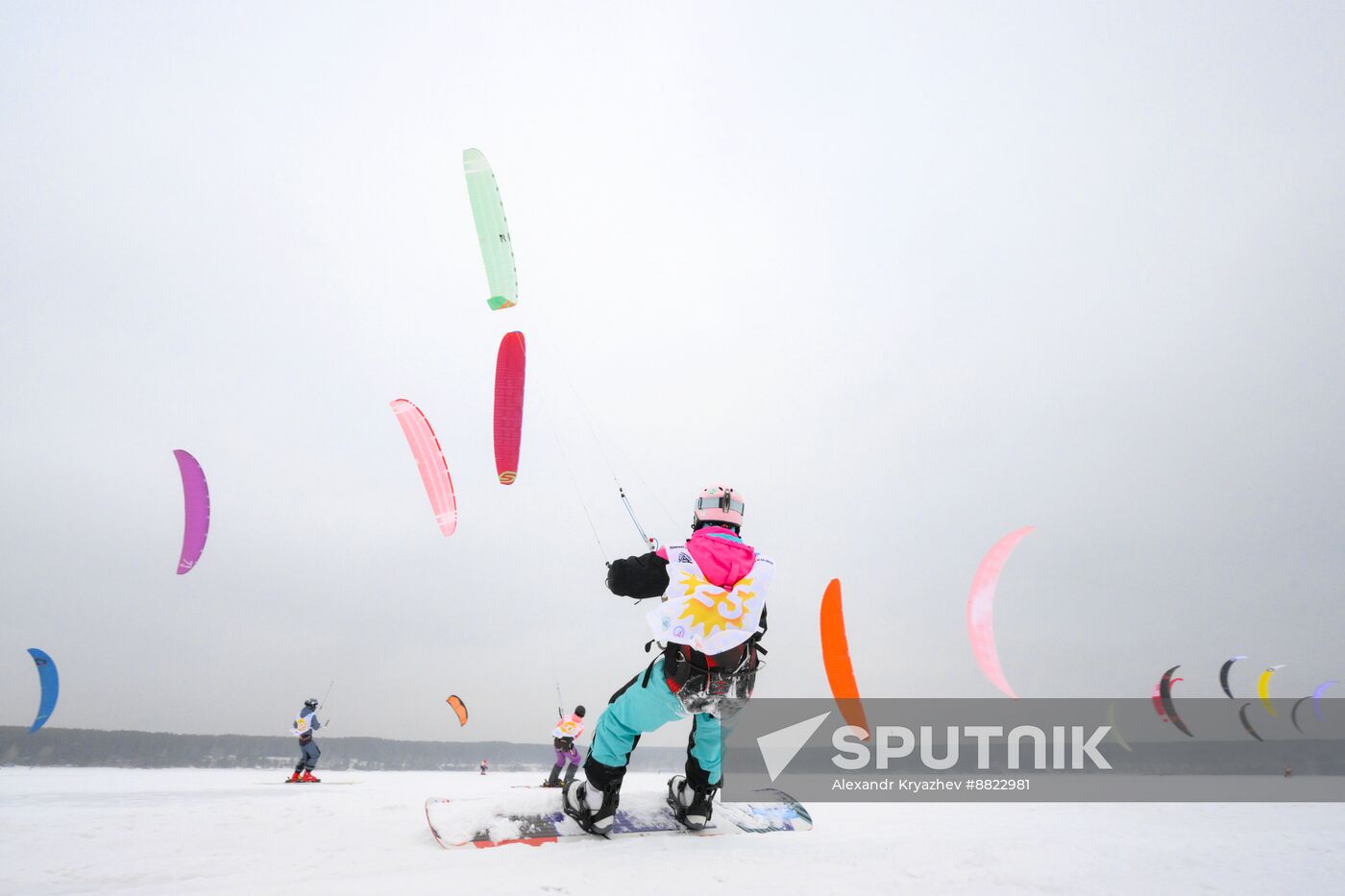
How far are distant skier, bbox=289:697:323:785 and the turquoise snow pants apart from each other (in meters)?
13.2

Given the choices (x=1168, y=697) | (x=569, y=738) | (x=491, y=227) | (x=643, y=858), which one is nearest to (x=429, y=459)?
(x=491, y=227)

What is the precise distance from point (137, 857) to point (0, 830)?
6.51 ft

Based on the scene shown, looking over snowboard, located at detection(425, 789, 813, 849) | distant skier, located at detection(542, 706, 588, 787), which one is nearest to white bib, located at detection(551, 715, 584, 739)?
distant skier, located at detection(542, 706, 588, 787)

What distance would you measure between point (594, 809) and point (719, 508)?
236 centimetres

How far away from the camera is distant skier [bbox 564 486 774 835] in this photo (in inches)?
169

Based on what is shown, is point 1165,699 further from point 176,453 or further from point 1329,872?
point 176,453

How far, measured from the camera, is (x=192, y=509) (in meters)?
15.7

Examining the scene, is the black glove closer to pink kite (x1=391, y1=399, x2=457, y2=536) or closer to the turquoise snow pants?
the turquoise snow pants

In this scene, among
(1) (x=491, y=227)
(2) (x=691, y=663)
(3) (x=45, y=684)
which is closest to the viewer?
(2) (x=691, y=663)

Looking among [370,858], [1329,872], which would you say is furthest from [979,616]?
[370,858]

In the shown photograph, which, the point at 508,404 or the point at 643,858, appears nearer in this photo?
the point at 643,858

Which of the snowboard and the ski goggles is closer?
the snowboard

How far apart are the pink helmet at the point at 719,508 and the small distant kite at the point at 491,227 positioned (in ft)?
17.9

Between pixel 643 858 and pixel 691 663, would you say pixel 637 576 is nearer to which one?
pixel 691 663
